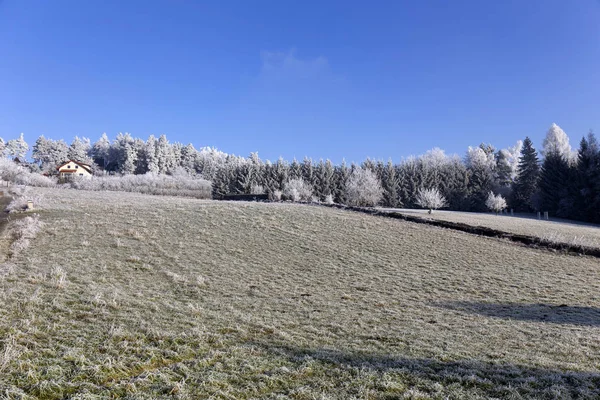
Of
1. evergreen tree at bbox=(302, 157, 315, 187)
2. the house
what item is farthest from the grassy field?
the house

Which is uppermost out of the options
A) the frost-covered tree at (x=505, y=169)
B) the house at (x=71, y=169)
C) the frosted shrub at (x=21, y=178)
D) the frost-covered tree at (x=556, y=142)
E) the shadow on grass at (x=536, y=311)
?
the frost-covered tree at (x=556, y=142)

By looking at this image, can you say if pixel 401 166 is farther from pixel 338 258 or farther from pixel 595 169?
pixel 338 258

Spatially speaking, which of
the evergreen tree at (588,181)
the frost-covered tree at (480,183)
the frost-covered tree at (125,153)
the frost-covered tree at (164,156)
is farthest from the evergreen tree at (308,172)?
the frost-covered tree at (125,153)

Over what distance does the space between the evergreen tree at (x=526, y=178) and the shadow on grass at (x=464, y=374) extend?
82032mm

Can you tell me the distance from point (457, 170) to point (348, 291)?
267 feet

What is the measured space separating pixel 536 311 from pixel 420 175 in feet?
247

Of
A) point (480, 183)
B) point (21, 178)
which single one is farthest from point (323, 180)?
point (21, 178)

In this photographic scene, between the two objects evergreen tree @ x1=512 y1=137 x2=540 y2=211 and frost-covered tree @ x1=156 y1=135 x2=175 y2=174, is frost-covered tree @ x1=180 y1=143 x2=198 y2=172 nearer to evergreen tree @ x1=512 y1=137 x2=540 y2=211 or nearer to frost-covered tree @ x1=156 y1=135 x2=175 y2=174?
frost-covered tree @ x1=156 y1=135 x2=175 y2=174

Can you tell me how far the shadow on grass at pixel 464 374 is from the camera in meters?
6.19

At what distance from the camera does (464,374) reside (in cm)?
688

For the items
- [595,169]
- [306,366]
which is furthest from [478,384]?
[595,169]

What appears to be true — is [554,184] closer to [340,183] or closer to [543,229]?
[543,229]

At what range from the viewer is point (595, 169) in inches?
2301

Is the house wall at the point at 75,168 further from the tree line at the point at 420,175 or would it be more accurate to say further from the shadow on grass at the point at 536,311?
the shadow on grass at the point at 536,311
